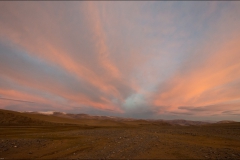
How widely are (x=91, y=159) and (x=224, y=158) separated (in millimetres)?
10545

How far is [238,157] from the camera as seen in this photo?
1262 cm

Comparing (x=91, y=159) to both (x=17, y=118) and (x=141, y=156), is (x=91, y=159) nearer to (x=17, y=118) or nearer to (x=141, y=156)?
(x=141, y=156)

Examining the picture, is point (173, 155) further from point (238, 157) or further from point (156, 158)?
point (238, 157)

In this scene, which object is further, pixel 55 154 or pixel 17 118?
pixel 17 118

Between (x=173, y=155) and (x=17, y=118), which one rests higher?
(x=17, y=118)

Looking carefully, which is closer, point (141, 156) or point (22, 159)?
point (22, 159)

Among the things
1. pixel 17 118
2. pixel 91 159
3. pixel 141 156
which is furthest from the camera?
pixel 17 118

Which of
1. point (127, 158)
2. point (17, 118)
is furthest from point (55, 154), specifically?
point (17, 118)

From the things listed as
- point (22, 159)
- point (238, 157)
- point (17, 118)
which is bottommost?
point (22, 159)

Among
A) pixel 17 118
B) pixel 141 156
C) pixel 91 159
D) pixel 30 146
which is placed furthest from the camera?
pixel 17 118

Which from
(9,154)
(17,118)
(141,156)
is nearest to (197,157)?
(141,156)

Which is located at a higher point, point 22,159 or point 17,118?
point 17,118

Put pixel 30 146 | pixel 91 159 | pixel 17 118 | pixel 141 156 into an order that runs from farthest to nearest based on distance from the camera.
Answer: pixel 17 118, pixel 30 146, pixel 141 156, pixel 91 159

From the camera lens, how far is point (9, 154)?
12.7 meters
